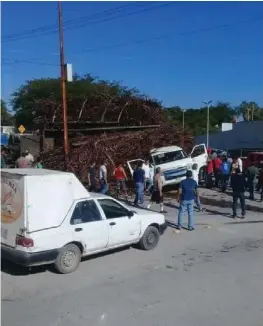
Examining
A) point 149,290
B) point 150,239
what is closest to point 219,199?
point 150,239

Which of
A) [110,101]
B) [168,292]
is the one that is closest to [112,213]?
[168,292]

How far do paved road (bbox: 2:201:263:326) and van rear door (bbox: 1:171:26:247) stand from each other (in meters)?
0.78

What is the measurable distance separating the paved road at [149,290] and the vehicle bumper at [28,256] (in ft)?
1.11

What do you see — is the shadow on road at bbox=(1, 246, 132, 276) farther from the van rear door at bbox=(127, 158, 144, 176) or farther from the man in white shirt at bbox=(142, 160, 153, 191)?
the van rear door at bbox=(127, 158, 144, 176)

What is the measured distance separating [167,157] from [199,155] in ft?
7.81

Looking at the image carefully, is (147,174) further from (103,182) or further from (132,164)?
(103,182)

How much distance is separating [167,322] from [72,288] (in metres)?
2.20

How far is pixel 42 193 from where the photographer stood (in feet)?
28.1

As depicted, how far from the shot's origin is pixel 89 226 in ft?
29.8

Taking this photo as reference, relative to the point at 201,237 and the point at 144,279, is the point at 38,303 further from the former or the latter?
the point at 201,237

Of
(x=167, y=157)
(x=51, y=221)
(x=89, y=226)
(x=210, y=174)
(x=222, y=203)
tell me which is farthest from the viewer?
(x=210, y=174)

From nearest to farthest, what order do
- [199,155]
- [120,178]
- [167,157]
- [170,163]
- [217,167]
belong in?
[120,178] < [170,163] < [167,157] < [217,167] < [199,155]

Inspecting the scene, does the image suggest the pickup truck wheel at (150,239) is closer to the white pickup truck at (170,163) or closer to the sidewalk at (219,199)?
the sidewalk at (219,199)

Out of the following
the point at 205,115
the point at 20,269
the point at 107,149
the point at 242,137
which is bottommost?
the point at 20,269
